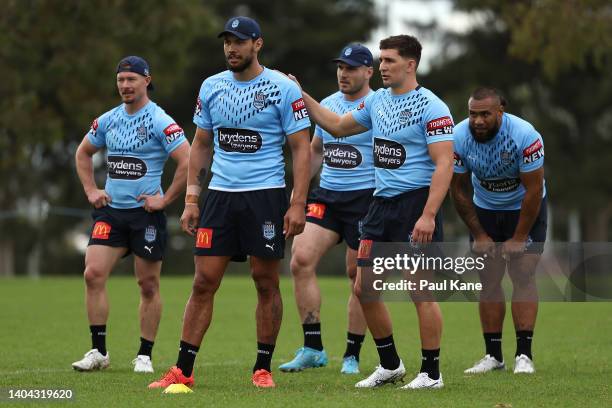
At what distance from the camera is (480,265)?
411 inches

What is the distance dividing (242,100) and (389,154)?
116cm

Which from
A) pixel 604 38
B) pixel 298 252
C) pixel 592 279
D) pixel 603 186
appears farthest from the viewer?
pixel 603 186

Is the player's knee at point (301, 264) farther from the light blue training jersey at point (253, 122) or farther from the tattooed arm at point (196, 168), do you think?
the light blue training jersey at point (253, 122)

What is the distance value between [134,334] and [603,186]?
33066mm

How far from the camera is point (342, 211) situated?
11.0 meters

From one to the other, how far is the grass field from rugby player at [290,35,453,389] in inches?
17.1

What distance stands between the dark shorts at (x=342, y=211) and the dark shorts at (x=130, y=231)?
58.4 inches

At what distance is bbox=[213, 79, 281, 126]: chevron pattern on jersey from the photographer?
871 cm

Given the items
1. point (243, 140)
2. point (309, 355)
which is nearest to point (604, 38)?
point (309, 355)

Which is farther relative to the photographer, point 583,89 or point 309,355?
point 583,89

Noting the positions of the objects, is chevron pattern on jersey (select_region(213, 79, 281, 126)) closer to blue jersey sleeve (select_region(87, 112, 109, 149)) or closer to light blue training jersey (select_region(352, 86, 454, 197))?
light blue training jersey (select_region(352, 86, 454, 197))

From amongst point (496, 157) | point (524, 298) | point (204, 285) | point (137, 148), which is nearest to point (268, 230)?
point (204, 285)

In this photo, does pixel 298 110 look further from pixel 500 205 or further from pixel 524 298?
pixel 524 298

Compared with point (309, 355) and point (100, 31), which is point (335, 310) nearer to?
point (309, 355)
